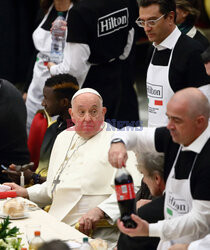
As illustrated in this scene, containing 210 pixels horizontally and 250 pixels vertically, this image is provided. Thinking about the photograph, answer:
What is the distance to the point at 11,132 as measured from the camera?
6152mm

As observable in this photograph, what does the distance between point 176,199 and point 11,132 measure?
9.01 feet

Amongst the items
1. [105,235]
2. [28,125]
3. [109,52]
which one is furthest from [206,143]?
[28,125]

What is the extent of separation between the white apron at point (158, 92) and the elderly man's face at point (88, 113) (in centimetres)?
37

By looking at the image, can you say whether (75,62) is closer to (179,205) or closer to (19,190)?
(19,190)

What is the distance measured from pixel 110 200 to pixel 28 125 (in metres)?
2.75

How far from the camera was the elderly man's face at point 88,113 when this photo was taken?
4.97 meters

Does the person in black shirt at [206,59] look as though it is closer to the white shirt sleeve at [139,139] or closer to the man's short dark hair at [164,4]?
the man's short dark hair at [164,4]

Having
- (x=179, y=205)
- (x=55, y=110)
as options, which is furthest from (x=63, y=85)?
(x=179, y=205)

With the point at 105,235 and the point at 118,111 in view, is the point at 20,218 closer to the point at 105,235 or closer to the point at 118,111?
the point at 105,235

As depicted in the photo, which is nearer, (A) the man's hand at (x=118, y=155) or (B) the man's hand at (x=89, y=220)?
(A) the man's hand at (x=118, y=155)

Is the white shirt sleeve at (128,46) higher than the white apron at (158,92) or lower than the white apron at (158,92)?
higher

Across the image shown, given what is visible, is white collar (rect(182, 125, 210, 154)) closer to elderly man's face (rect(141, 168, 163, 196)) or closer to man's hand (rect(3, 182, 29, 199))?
elderly man's face (rect(141, 168, 163, 196))

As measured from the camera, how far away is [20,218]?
454 cm

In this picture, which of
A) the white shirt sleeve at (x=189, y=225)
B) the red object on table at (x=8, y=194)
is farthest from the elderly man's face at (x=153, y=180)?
the red object on table at (x=8, y=194)
